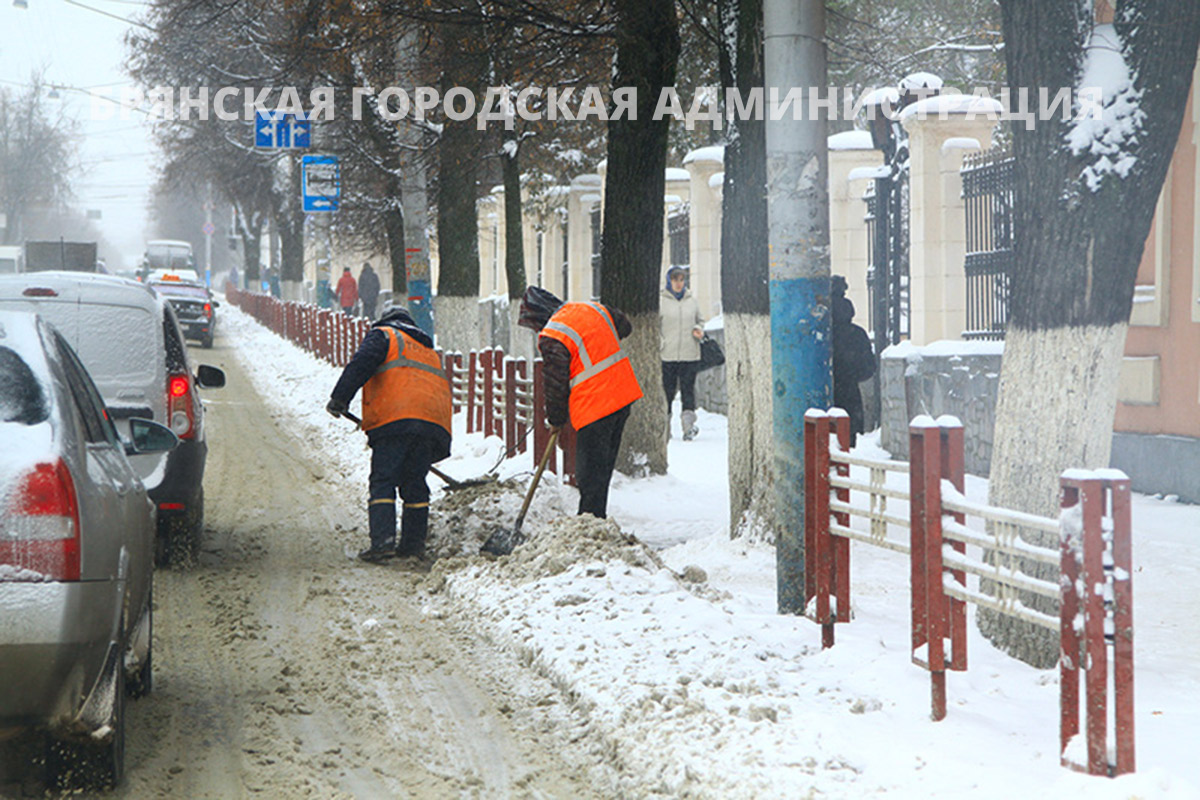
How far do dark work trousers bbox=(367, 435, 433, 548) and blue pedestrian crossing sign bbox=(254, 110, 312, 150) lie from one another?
15.8 meters

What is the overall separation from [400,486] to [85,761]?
16.4 feet

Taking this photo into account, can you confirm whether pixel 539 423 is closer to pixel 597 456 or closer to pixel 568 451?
pixel 568 451

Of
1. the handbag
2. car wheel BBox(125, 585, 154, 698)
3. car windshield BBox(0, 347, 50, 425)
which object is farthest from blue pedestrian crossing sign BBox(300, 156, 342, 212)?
car windshield BBox(0, 347, 50, 425)

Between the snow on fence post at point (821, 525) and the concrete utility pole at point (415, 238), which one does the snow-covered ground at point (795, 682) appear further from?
the concrete utility pole at point (415, 238)

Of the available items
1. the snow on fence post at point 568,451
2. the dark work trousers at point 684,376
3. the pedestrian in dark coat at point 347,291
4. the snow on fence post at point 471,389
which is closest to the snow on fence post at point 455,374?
the snow on fence post at point 471,389

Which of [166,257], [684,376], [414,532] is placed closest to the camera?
[414,532]

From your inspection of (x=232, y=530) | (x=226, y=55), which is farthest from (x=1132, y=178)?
(x=226, y=55)

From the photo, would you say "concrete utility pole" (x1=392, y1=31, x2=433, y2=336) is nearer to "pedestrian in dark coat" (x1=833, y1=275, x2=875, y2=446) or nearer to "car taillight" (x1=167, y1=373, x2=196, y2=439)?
"pedestrian in dark coat" (x1=833, y1=275, x2=875, y2=446)

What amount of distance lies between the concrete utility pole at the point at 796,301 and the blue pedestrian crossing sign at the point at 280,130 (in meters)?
18.1

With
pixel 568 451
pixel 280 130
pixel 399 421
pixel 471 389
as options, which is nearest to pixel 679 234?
pixel 471 389

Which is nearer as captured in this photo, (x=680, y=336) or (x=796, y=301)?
(x=796, y=301)

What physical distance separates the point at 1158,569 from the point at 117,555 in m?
6.42

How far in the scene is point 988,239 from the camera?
13188 mm

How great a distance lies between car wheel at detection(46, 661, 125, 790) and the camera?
454 cm
